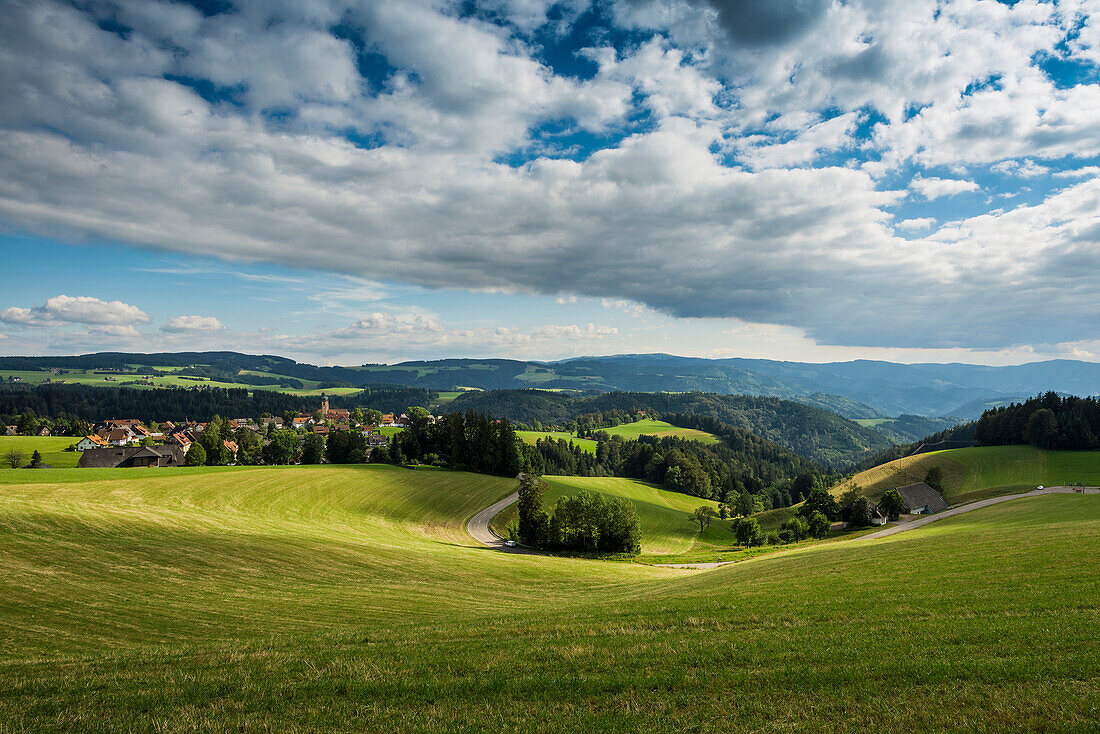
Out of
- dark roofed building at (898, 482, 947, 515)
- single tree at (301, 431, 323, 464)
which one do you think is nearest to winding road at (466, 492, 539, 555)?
single tree at (301, 431, 323, 464)

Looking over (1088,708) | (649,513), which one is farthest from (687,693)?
(649,513)

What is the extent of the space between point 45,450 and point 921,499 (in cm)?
15893

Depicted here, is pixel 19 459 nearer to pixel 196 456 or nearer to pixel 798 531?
pixel 196 456

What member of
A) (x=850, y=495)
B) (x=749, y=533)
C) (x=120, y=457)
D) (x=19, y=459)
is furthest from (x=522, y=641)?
(x=19, y=459)

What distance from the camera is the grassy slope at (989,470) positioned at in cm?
7675

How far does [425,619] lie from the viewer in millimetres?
17562

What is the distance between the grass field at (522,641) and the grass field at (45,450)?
75401 mm

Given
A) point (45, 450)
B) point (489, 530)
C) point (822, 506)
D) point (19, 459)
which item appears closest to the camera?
point (489, 530)

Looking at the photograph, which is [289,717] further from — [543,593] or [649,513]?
[649,513]

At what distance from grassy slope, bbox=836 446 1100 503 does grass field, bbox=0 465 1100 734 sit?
6888cm

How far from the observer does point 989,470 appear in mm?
86562

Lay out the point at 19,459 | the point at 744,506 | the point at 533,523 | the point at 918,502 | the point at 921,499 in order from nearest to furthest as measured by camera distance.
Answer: the point at 533,523, the point at 918,502, the point at 921,499, the point at 19,459, the point at 744,506

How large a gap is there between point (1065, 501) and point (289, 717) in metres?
64.1

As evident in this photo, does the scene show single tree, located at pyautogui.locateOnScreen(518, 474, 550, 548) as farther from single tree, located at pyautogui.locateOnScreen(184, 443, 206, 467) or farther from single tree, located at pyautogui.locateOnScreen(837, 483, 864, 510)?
single tree, located at pyautogui.locateOnScreen(184, 443, 206, 467)
